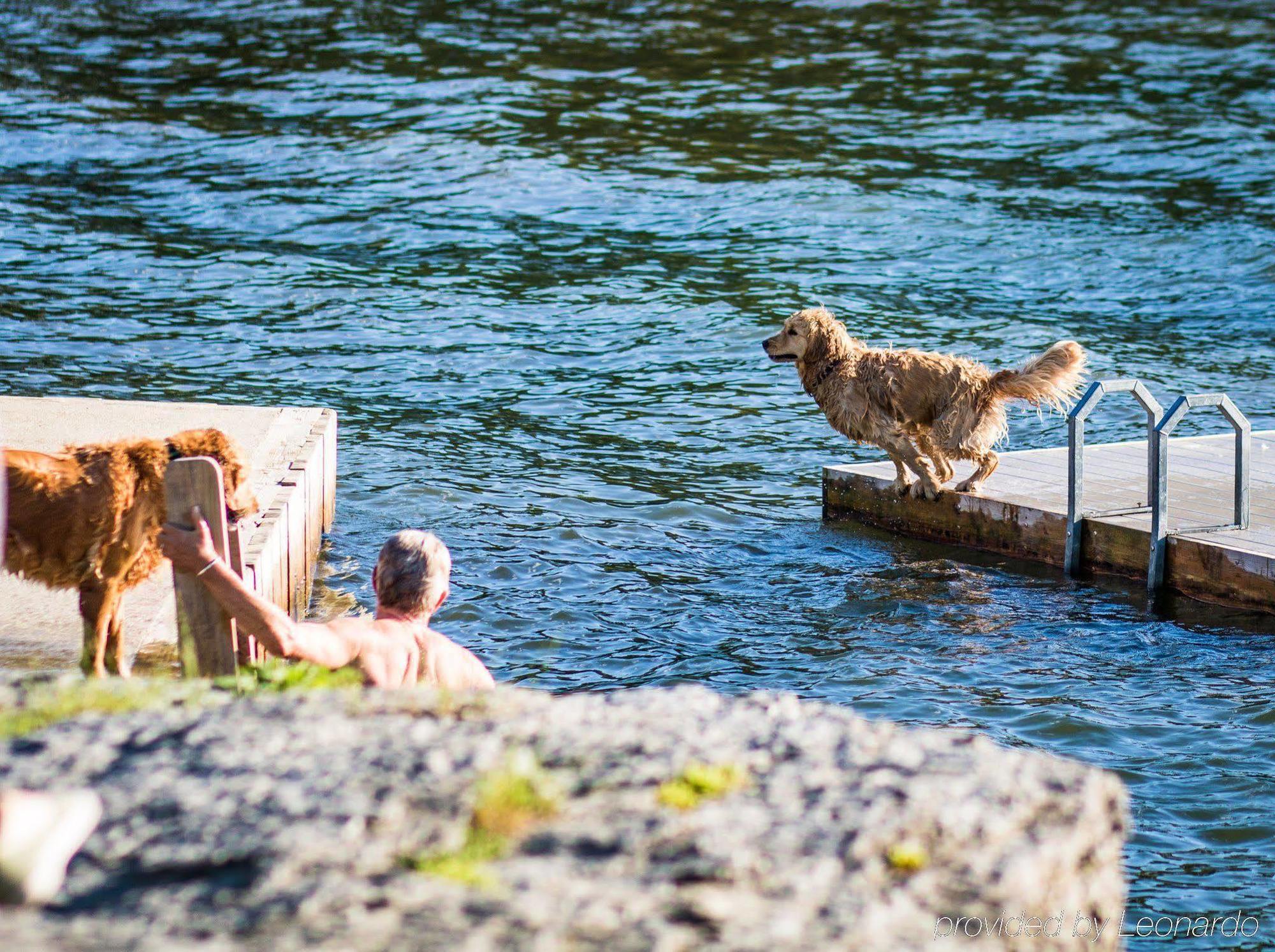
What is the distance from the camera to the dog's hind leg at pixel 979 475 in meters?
10.9

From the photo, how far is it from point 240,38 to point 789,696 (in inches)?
1157

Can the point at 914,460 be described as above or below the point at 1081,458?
below

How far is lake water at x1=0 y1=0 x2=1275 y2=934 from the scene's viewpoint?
883cm

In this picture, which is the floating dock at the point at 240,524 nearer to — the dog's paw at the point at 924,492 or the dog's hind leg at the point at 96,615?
the dog's hind leg at the point at 96,615

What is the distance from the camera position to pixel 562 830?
3121 millimetres

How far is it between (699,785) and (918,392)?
792cm

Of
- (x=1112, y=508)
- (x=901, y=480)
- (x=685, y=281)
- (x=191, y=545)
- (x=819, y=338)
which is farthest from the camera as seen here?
(x=685, y=281)

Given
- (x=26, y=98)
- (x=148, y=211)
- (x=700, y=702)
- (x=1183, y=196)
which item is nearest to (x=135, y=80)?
(x=26, y=98)

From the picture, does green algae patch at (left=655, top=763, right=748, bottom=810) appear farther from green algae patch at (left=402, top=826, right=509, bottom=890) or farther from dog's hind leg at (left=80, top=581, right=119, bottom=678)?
dog's hind leg at (left=80, top=581, right=119, bottom=678)

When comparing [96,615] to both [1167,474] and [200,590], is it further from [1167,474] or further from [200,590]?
[1167,474]

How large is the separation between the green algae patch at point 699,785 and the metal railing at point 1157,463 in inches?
259

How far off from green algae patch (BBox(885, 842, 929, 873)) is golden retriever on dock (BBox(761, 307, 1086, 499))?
7.76 meters

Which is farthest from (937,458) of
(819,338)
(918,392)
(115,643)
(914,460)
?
(115,643)

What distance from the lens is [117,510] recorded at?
21.7ft
